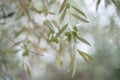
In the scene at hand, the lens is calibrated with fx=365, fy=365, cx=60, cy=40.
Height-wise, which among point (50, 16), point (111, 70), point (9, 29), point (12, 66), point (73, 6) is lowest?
point (111, 70)

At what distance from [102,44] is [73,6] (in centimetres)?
203

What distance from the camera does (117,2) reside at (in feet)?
3.84

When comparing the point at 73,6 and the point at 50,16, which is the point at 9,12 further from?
the point at 73,6

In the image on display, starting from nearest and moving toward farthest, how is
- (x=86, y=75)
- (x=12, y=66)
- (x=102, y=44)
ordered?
1. (x=12, y=66)
2. (x=102, y=44)
3. (x=86, y=75)

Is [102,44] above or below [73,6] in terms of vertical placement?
below

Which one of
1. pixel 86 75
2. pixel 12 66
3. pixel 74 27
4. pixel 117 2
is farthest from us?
pixel 86 75

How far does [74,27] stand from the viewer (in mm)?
890

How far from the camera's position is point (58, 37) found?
120cm

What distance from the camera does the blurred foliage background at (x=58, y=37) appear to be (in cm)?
94

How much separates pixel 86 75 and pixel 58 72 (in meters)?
0.31

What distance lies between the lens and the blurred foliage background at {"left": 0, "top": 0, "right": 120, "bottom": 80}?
3.08 feet

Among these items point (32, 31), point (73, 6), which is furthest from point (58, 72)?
point (73, 6)

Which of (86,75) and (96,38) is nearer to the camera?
(96,38)

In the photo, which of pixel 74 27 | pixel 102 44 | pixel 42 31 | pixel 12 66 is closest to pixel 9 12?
pixel 42 31
